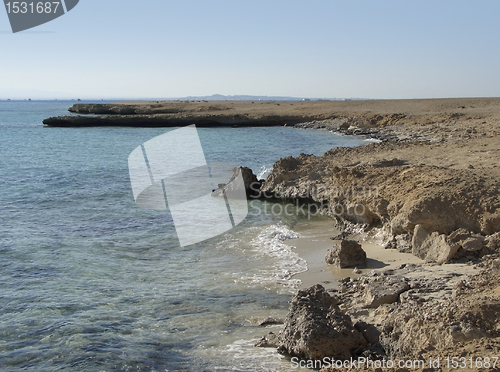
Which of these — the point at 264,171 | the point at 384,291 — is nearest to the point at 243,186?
the point at 264,171

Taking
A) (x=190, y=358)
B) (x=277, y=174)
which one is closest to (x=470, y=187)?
(x=190, y=358)

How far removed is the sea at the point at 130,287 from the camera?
5.30 meters

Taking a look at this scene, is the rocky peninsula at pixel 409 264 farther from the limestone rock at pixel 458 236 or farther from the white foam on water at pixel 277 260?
the white foam on water at pixel 277 260

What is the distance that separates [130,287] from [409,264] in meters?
4.47

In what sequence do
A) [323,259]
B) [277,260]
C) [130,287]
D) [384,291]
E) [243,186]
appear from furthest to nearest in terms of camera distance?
[243,186]
[277,260]
[323,259]
[130,287]
[384,291]

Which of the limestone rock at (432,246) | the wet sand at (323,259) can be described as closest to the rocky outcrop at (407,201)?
the limestone rock at (432,246)

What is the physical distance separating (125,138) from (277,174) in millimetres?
25063

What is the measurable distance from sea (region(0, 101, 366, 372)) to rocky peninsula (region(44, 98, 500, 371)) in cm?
73

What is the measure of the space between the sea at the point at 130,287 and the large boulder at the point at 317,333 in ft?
0.85

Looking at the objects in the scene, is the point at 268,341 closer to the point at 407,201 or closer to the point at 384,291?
the point at 384,291

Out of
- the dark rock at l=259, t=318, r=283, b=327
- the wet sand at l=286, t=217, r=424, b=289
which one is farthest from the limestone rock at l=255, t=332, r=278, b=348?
the wet sand at l=286, t=217, r=424, b=289

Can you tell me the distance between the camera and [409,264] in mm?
6891

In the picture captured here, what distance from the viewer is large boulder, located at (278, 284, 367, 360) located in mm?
4785

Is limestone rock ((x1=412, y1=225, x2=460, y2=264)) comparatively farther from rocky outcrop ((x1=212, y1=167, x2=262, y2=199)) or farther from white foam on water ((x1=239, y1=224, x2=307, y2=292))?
rocky outcrop ((x1=212, y1=167, x2=262, y2=199))
